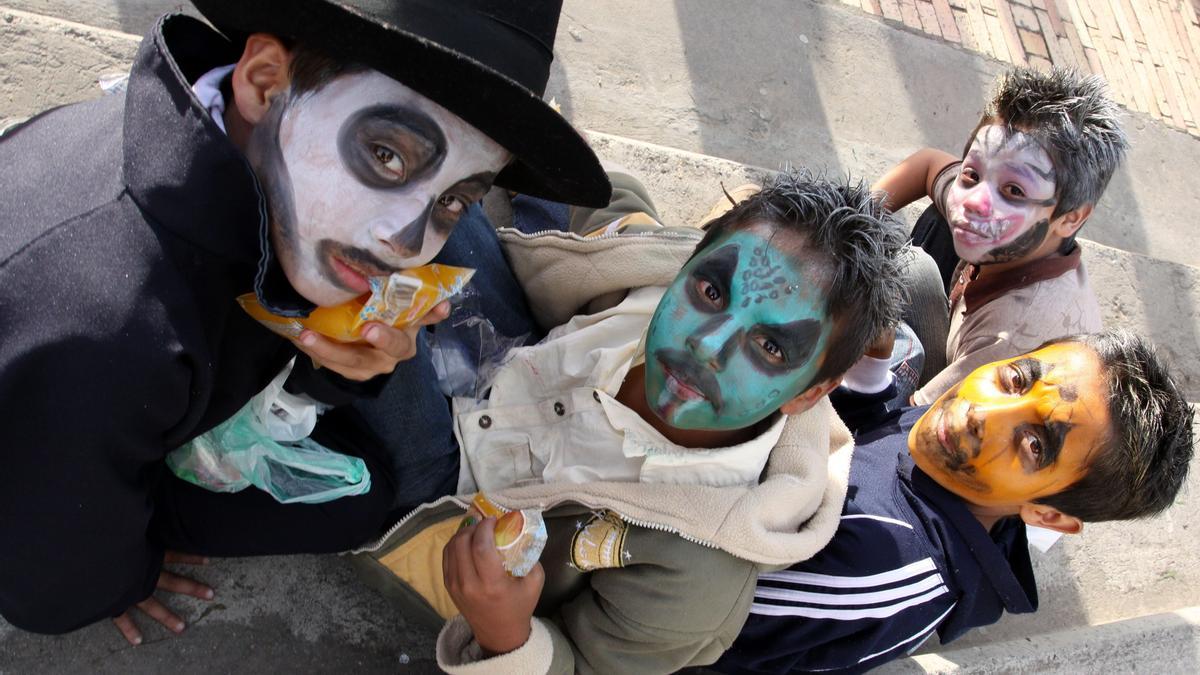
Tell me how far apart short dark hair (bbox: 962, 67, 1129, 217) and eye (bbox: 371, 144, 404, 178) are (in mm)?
2311

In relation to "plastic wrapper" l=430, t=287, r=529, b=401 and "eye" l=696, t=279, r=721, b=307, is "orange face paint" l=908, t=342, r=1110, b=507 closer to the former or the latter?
"eye" l=696, t=279, r=721, b=307

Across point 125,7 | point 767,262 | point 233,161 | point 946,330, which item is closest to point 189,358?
point 233,161

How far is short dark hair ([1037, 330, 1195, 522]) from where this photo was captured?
88.2 inches

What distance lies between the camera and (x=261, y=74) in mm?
1538

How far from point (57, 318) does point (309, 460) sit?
724 millimetres

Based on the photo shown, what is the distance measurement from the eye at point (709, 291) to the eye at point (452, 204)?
1.92ft

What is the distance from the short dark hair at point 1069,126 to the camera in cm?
296

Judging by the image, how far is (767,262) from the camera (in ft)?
6.36

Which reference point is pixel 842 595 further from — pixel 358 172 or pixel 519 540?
pixel 358 172

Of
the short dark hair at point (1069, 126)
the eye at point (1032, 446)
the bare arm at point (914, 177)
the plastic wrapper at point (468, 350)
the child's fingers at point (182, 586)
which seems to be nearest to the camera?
the child's fingers at point (182, 586)

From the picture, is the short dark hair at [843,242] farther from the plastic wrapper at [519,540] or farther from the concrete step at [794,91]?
the concrete step at [794,91]

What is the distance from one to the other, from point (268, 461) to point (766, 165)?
113 inches

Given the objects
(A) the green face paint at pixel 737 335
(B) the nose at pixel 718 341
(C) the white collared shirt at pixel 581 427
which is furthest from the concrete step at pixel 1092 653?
(B) the nose at pixel 718 341

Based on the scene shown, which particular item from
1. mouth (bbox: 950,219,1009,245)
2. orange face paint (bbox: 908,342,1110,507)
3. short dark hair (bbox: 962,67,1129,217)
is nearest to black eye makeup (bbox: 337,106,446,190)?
orange face paint (bbox: 908,342,1110,507)
